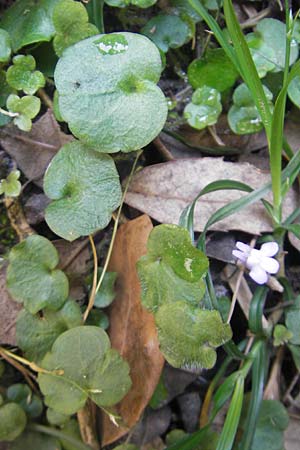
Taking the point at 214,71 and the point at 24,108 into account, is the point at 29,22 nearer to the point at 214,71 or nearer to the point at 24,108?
the point at 24,108

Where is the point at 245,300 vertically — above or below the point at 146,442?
above

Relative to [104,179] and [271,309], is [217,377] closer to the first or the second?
[271,309]

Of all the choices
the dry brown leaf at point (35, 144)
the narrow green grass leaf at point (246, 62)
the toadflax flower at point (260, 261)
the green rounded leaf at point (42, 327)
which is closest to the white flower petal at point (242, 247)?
the toadflax flower at point (260, 261)

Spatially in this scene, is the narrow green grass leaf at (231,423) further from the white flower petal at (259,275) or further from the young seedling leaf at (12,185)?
the young seedling leaf at (12,185)

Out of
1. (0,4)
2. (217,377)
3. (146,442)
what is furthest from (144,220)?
(0,4)

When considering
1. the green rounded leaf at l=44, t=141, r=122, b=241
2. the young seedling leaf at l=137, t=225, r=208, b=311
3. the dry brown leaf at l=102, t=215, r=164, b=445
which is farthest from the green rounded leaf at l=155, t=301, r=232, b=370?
the green rounded leaf at l=44, t=141, r=122, b=241

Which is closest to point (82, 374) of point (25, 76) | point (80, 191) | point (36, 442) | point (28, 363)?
point (28, 363)
